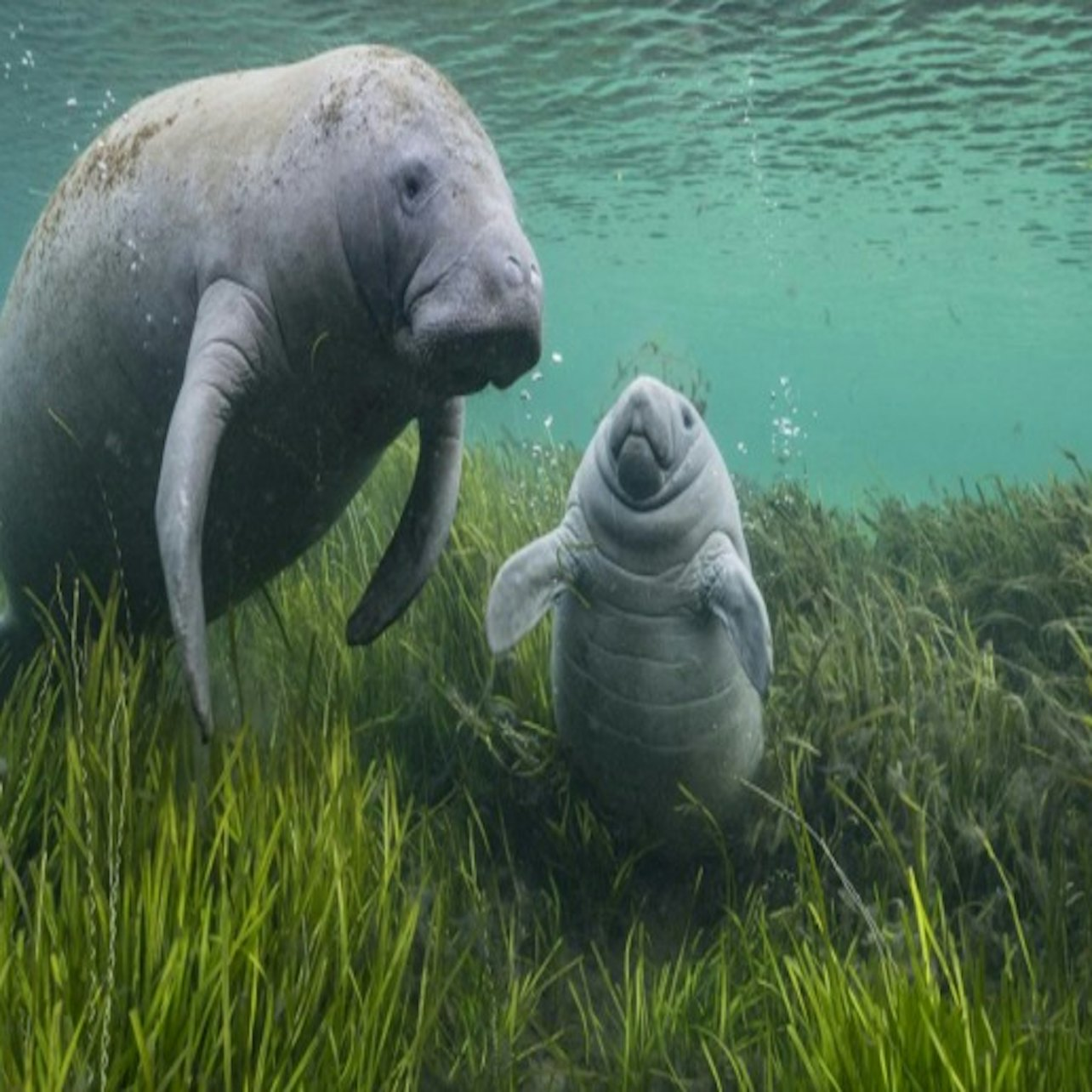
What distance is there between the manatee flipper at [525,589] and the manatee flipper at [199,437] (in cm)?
162

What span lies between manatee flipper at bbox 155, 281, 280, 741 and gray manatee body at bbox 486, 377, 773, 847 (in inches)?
70.4

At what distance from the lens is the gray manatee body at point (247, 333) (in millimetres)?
3898

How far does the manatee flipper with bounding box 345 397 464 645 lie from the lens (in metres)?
4.90

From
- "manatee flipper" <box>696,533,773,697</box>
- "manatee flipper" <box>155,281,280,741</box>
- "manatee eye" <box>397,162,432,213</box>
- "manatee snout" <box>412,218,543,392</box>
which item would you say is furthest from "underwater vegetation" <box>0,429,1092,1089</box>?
"manatee eye" <box>397,162,432,213</box>

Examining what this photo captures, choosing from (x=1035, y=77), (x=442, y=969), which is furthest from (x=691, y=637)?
(x=1035, y=77)

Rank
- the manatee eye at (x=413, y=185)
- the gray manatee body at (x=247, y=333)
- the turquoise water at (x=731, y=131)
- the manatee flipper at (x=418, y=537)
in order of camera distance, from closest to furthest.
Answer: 1. the gray manatee body at (x=247, y=333)
2. the manatee eye at (x=413, y=185)
3. the manatee flipper at (x=418, y=537)
4. the turquoise water at (x=731, y=131)

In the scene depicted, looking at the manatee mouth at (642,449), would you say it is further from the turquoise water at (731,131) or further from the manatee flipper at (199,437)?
the turquoise water at (731,131)

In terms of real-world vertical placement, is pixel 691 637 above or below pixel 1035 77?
above

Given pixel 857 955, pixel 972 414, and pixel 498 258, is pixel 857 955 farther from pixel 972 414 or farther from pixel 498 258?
pixel 972 414

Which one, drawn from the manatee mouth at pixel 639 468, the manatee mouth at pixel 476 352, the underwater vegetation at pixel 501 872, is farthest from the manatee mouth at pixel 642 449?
the manatee mouth at pixel 476 352

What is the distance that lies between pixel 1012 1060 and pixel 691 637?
2.87 meters

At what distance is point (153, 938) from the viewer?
9.47 ft

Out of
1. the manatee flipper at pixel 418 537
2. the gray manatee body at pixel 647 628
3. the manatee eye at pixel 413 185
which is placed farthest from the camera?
the gray manatee body at pixel 647 628

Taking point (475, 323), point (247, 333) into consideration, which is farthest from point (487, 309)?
point (247, 333)
